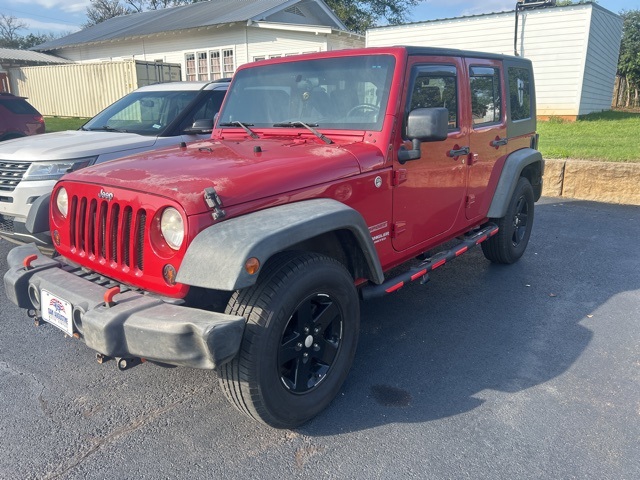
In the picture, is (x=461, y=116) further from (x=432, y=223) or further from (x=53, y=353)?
(x=53, y=353)

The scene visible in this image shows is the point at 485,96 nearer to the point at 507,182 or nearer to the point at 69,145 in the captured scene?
the point at 507,182

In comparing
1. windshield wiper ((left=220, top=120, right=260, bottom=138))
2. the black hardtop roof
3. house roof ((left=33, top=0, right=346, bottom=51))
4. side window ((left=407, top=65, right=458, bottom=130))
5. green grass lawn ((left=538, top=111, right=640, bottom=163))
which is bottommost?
green grass lawn ((left=538, top=111, right=640, bottom=163))

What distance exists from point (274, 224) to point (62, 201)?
1541 mm

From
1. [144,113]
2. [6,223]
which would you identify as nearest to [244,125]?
[6,223]

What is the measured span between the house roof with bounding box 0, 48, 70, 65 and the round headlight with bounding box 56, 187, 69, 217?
28.6 metres

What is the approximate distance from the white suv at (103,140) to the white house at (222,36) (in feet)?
40.8

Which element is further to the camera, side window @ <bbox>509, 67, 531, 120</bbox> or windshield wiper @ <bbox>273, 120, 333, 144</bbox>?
side window @ <bbox>509, 67, 531, 120</bbox>

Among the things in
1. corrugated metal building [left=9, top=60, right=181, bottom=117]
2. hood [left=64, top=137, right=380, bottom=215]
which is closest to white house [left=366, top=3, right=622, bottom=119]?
corrugated metal building [left=9, top=60, right=181, bottom=117]

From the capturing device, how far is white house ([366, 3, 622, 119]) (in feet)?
48.1

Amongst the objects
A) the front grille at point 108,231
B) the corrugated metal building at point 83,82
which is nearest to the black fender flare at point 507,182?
the front grille at point 108,231

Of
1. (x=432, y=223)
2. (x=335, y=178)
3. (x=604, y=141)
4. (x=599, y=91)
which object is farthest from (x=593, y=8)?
(x=335, y=178)

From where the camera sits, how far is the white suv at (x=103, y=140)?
16.2 ft

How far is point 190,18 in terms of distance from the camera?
22.9m

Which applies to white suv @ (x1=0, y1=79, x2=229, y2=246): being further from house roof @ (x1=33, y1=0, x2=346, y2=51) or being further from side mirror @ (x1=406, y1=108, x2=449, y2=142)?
house roof @ (x1=33, y1=0, x2=346, y2=51)
